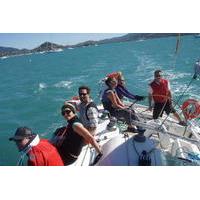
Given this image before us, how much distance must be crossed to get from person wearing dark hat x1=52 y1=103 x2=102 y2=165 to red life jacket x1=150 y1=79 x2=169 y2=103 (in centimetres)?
301

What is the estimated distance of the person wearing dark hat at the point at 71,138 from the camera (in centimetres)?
341

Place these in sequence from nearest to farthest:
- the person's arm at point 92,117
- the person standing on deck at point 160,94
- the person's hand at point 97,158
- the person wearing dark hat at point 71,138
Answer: the person wearing dark hat at point 71,138, the person's hand at point 97,158, the person's arm at point 92,117, the person standing on deck at point 160,94

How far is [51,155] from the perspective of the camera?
2832 millimetres

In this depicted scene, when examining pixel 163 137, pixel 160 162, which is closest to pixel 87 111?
pixel 160 162

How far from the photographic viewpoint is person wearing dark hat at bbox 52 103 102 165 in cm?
341

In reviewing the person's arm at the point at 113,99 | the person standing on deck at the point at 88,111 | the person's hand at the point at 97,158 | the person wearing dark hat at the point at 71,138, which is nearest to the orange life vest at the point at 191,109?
the person's arm at the point at 113,99

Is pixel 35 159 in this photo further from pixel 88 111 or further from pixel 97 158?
pixel 88 111

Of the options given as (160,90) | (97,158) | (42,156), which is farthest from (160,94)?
(42,156)

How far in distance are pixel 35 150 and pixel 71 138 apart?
2.66 ft

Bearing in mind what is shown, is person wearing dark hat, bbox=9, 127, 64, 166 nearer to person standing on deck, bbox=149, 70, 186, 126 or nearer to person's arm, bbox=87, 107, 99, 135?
person's arm, bbox=87, 107, 99, 135

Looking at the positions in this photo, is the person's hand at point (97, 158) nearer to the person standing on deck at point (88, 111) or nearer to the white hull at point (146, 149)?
the white hull at point (146, 149)

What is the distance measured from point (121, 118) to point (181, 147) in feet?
4.91

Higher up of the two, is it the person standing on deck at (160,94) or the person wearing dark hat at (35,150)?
the person wearing dark hat at (35,150)

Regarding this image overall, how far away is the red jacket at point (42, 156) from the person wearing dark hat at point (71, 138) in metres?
0.58
